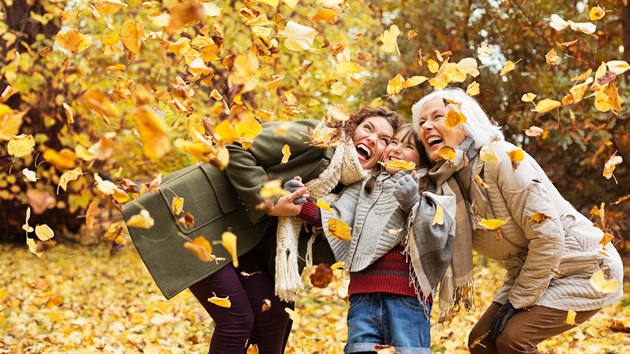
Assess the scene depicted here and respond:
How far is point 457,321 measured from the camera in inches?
221

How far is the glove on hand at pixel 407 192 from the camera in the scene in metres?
2.72

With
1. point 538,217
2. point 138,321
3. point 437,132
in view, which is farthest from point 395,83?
point 138,321

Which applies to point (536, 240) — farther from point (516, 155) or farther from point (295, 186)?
point (295, 186)

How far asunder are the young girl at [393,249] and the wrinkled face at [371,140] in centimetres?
6

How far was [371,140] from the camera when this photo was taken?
3.02 metres

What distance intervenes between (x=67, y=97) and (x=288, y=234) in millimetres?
6339

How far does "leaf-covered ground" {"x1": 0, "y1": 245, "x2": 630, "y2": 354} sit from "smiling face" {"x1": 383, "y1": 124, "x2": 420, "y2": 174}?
0.95 m

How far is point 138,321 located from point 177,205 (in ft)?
10.2

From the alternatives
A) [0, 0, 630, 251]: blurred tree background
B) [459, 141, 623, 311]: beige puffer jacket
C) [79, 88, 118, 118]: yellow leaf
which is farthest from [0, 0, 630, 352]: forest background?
[79, 88, 118, 118]: yellow leaf

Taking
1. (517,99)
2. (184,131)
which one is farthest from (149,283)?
(517,99)

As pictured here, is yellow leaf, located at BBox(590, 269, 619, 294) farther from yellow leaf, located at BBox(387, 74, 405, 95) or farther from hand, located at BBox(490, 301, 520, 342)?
yellow leaf, located at BBox(387, 74, 405, 95)

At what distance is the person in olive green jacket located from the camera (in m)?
2.89

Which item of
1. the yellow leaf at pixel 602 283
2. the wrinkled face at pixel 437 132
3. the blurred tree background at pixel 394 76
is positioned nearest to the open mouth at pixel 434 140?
the wrinkled face at pixel 437 132

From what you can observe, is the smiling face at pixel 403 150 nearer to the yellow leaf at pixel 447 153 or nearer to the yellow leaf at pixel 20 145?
the yellow leaf at pixel 447 153
